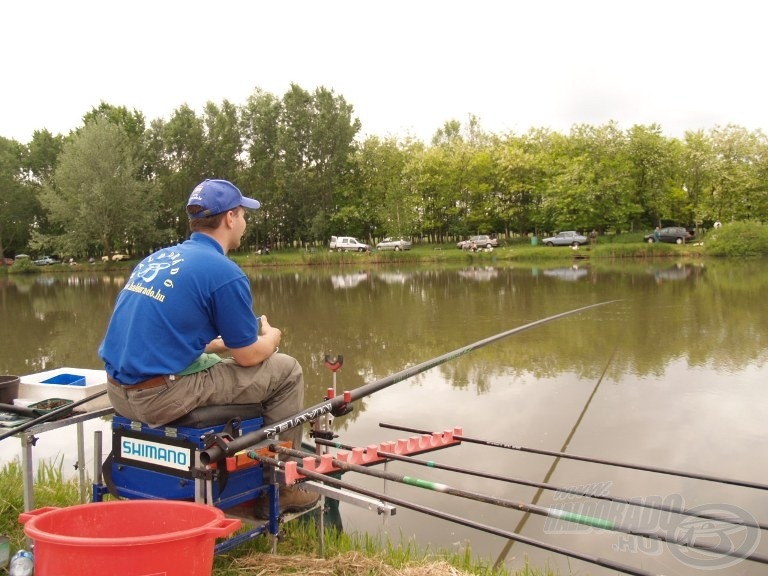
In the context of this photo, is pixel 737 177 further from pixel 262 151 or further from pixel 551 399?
pixel 551 399

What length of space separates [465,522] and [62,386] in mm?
2434

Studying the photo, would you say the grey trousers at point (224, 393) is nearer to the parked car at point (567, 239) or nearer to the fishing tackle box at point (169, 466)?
the fishing tackle box at point (169, 466)

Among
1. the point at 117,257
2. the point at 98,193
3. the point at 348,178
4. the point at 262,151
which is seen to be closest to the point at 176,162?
the point at 262,151

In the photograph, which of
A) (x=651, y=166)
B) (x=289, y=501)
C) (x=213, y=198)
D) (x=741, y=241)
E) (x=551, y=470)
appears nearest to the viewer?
(x=213, y=198)

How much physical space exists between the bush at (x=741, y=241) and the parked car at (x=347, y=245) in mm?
18350

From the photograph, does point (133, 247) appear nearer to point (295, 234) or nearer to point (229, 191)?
point (295, 234)

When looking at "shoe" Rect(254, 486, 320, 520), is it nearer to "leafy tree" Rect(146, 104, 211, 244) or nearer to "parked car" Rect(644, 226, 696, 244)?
"parked car" Rect(644, 226, 696, 244)

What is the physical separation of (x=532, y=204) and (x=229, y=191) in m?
39.8

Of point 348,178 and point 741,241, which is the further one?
point 348,178

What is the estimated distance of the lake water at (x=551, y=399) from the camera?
361 centimetres

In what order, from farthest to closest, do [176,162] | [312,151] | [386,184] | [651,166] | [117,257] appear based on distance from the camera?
[117,257], [176,162], [386,184], [312,151], [651,166]

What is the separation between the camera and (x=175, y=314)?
2355 mm

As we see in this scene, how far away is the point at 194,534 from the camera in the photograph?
1776 millimetres

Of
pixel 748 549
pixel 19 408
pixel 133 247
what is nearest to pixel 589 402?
pixel 748 549
